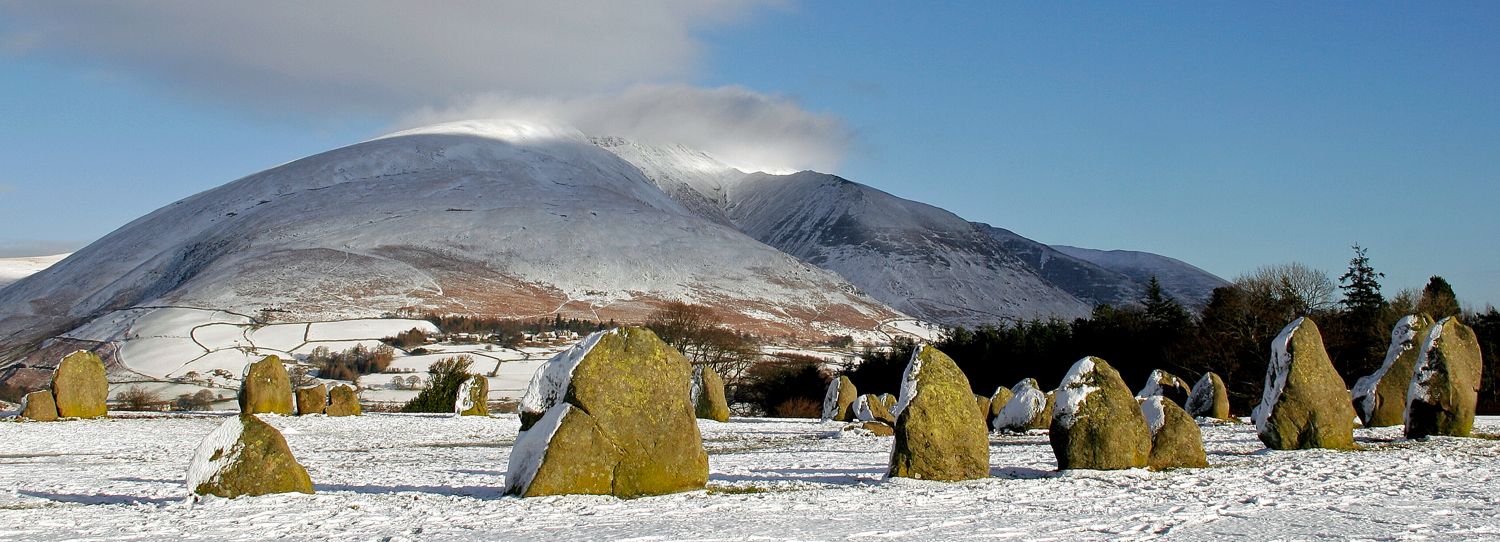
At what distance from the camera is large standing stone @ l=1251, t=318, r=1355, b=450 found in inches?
672

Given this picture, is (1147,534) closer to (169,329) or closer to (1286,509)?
(1286,509)

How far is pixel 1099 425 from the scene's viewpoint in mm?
14234

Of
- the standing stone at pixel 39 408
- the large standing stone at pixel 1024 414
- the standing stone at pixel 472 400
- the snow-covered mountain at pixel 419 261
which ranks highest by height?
the snow-covered mountain at pixel 419 261

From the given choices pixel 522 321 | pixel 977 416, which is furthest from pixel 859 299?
pixel 977 416

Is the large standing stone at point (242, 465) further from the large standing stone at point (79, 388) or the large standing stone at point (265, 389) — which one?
the large standing stone at point (79, 388)

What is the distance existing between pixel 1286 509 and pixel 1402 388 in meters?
14.6

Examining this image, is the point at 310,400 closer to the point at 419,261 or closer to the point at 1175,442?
the point at 1175,442

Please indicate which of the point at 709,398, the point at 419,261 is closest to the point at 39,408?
the point at 709,398

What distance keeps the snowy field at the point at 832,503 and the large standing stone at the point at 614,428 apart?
0.32 m

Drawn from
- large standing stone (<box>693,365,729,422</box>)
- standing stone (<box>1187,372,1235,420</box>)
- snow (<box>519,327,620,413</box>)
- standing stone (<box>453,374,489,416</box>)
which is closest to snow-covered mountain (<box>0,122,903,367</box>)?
standing stone (<box>453,374,489,416</box>)

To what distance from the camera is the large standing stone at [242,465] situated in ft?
38.3

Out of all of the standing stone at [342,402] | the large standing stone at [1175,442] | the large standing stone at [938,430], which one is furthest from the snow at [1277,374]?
the standing stone at [342,402]

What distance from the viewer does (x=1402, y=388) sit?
72.5 ft

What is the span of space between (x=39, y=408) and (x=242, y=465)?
81.3 ft
